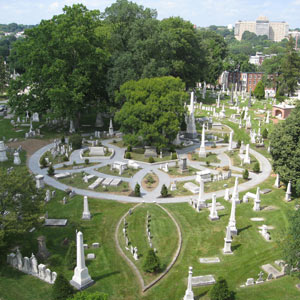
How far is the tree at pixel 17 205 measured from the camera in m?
22.7

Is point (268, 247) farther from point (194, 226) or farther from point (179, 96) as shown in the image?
point (179, 96)

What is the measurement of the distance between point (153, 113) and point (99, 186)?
12.7 meters

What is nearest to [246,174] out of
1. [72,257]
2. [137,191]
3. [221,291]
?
[137,191]

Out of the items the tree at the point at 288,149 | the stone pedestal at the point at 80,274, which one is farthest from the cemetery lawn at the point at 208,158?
the stone pedestal at the point at 80,274

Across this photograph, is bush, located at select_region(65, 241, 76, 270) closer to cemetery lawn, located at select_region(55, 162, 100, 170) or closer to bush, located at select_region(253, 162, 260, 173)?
cemetery lawn, located at select_region(55, 162, 100, 170)

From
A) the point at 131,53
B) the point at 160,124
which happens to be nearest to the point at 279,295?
the point at 160,124

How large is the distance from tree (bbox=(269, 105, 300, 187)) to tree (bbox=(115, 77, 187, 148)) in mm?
13772

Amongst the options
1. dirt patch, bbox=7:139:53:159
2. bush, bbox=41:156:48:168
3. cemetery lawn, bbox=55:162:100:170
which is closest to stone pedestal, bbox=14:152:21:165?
bush, bbox=41:156:48:168

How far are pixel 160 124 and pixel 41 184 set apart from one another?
643 inches

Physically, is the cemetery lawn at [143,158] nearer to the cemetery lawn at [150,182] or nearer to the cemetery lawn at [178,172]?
the cemetery lawn at [178,172]

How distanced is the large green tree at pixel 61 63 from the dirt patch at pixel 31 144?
15.1 ft

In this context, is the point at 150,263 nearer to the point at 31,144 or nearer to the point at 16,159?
the point at 16,159

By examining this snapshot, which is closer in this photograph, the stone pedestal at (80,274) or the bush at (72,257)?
the stone pedestal at (80,274)

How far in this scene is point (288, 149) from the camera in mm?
34469
